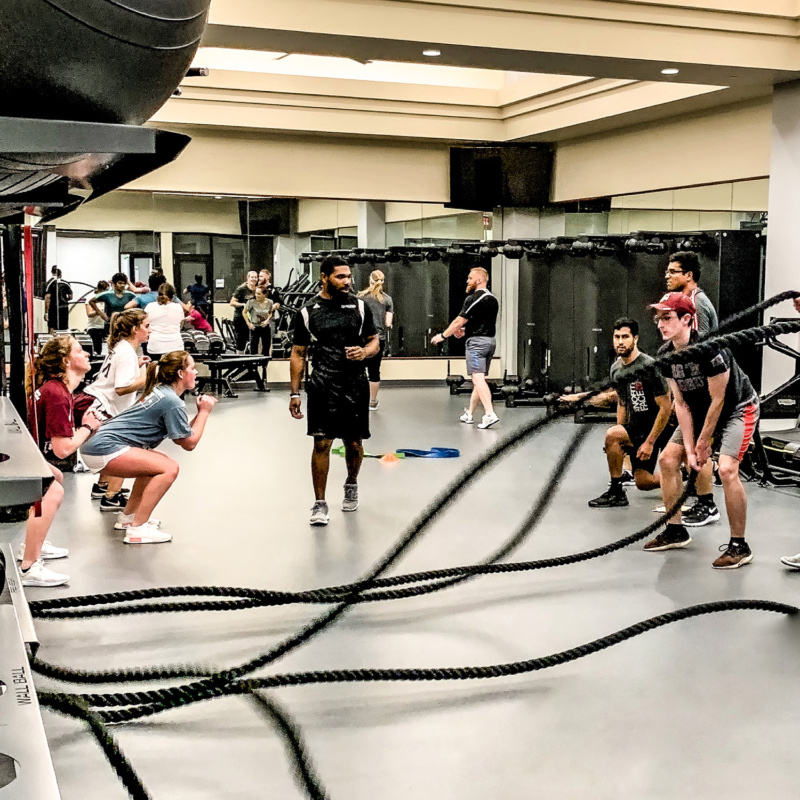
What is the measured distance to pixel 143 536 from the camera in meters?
5.87

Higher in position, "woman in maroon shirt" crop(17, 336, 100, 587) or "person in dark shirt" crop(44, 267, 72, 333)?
"person in dark shirt" crop(44, 267, 72, 333)

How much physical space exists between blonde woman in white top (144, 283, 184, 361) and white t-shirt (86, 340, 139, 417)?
491 centimetres

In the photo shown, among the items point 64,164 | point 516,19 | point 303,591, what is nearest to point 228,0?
point 516,19

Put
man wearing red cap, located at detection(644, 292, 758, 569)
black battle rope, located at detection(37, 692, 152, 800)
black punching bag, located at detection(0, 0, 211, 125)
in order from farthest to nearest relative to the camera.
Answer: man wearing red cap, located at detection(644, 292, 758, 569) < black battle rope, located at detection(37, 692, 152, 800) < black punching bag, located at detection(0, 0, 211, 125)

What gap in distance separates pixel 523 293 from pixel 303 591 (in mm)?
9242

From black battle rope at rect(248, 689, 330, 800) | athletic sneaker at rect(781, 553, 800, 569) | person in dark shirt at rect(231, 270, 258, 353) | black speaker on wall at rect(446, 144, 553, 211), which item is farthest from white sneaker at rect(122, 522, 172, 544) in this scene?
black speaker on wall at rect(446, 144, 553, 211)

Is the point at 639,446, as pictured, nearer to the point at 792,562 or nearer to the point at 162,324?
the point at 792,562

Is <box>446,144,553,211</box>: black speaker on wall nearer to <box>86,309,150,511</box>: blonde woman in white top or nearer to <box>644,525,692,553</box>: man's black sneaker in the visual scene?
<box>86,309,150,511</box>: blonde woman in white top

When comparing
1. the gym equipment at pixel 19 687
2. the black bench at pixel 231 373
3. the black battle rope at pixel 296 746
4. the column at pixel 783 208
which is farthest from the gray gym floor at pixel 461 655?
the black bench at pixel 231 373

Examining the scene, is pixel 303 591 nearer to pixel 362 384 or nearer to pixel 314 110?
pixel 362 384

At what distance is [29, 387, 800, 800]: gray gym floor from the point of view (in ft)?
9.94

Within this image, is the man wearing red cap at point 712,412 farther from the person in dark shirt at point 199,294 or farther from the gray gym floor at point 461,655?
the person in dark shirt at point 199,294

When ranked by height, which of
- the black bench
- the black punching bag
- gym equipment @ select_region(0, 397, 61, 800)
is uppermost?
the black punching bag

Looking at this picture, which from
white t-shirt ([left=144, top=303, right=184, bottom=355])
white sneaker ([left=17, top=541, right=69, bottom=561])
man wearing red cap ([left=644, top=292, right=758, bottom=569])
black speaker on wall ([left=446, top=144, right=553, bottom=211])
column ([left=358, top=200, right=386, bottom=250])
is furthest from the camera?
column ([left=358, top=200, right=386, bottom=250])
